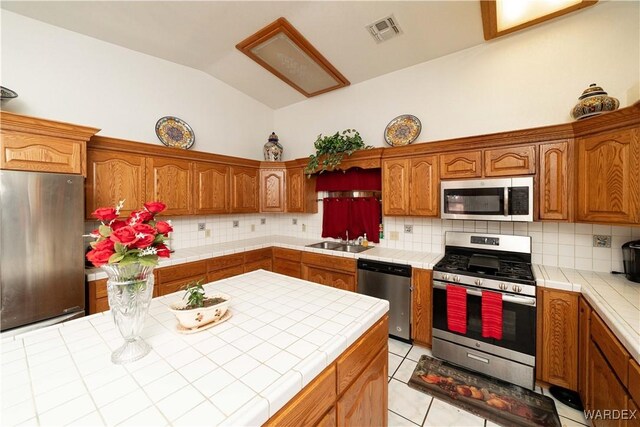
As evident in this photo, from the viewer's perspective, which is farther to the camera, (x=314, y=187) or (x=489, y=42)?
(x=314, y=187)

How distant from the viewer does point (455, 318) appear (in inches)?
83.3

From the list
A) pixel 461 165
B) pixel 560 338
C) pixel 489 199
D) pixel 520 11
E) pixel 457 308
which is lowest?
pixel 560 338

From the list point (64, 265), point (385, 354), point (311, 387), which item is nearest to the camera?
point (311, 387)

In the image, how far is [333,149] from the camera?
9.98ft

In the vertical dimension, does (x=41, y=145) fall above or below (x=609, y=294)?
above

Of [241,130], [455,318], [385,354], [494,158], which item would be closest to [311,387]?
[385,354]

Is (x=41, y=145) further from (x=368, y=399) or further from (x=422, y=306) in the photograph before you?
(x=422, y=306)

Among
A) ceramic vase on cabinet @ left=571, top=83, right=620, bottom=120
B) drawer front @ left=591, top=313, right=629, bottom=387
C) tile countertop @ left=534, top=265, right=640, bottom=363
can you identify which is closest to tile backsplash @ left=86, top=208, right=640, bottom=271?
tile countertop @ left=534, top=265, right=640, bottom=363

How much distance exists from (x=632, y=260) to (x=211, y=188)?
12.8 feet

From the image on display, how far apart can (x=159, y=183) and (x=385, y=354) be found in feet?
8.88

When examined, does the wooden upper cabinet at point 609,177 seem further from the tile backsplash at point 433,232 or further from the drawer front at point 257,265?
the drawer front at point 257,265

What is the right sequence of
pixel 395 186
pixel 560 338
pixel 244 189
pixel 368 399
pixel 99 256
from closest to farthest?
pixel 99 256
pixel 368 399
pixel 560 338
pixel 395 186
pixel 244 189

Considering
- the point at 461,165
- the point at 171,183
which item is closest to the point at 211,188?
the point at 171,183

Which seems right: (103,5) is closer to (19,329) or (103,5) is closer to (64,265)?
(64,265)
